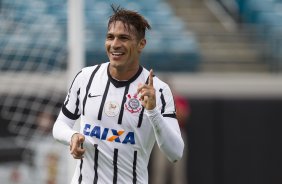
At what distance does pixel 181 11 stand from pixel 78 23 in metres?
7.91

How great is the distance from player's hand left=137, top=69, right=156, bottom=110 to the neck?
16.6 inches

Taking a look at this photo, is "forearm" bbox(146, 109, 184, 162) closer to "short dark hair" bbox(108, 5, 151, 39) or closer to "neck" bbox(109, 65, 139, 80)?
"neck" bbox(109, 65, 139, 80)

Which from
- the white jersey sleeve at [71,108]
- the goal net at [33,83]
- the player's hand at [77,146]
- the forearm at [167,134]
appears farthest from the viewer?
the goal net at [33,83]

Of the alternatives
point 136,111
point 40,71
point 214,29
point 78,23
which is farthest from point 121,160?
point 214,29

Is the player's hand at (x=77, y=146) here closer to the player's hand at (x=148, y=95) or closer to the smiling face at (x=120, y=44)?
the player's hand at (x=148, y=95)

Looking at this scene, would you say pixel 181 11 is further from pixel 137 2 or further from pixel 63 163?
pixel 63 163

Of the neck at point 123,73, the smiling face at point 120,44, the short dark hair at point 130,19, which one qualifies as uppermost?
the short dark hair at point 130,19

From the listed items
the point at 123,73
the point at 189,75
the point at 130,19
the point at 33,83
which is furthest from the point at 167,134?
the point at 189,75

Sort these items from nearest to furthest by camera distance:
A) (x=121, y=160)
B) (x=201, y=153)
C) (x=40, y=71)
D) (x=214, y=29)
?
(x=121, y=160) < (x=40, y=71) < (x=201, y=153) < (x=214, y=29)

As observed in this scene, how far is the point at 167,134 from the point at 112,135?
1.26ft

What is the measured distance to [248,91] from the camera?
1318 centimetres

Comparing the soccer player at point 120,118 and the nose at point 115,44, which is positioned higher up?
the nose at point 115,44

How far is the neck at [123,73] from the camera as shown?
5574 millimetres

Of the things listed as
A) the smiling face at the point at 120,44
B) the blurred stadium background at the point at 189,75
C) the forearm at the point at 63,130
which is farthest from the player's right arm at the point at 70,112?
the blurred stadium background at the point at 189,75
